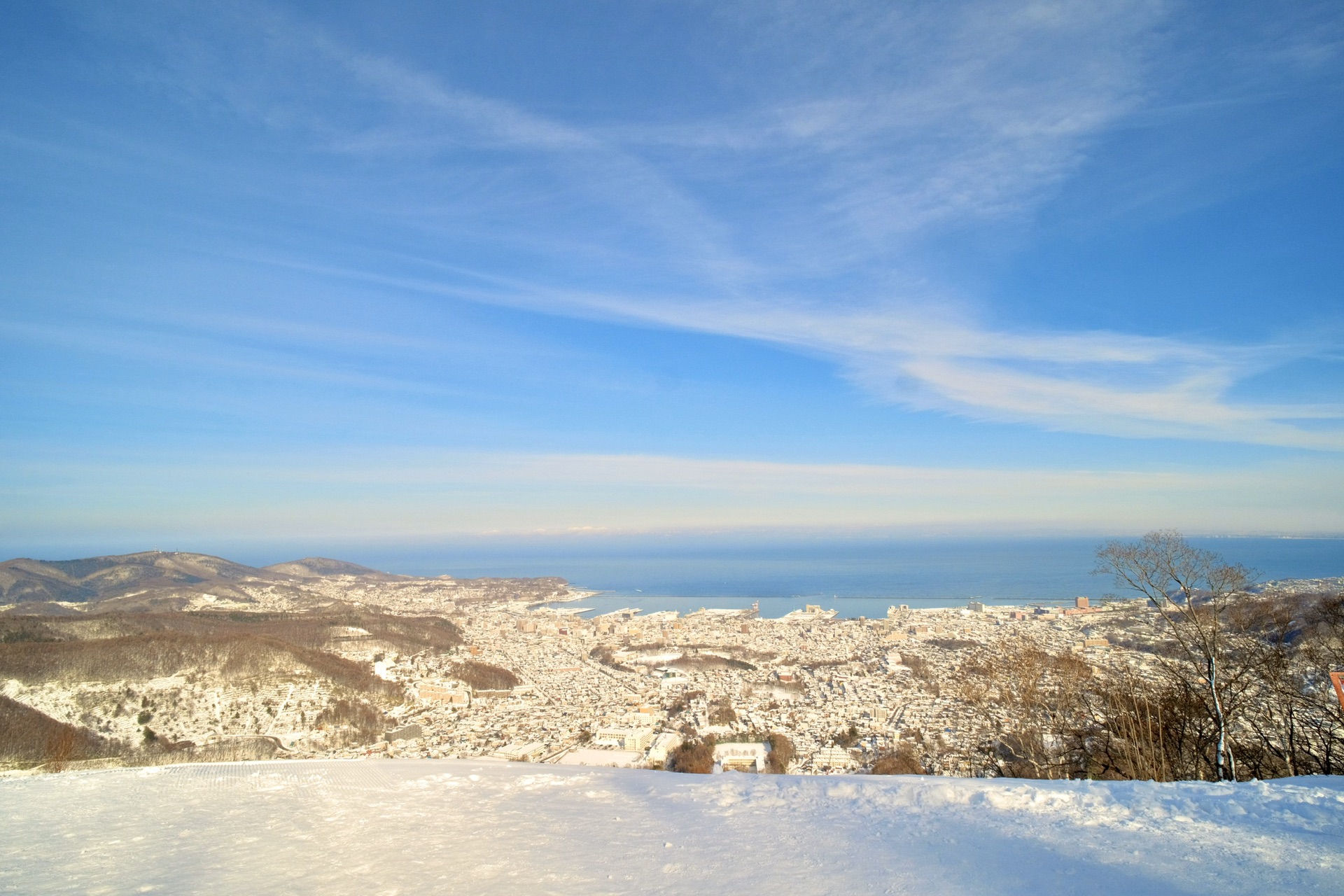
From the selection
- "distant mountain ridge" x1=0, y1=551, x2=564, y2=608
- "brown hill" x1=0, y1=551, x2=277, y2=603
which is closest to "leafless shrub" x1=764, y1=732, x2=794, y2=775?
"distant mountain ridge" x1=0, y1=551, x2=564, y2=608

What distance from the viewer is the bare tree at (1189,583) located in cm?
832

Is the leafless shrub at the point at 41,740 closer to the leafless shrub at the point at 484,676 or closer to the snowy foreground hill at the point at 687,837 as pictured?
the snowy foreground hill at the point at 687,837

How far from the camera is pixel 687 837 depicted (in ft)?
14.2

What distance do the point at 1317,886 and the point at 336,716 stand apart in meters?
16.7

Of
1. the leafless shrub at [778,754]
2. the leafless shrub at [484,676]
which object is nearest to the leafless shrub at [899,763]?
the leafless shrub at [778,754]

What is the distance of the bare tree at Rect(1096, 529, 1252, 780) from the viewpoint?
8320 millimetres

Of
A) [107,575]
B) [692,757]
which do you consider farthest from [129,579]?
[692,757]

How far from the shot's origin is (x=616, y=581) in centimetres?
7225

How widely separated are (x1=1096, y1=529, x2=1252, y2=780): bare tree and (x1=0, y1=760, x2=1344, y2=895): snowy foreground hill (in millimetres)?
4118

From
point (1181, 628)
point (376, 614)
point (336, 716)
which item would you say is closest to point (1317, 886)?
point (1181, 628)

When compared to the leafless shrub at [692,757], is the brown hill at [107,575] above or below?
above

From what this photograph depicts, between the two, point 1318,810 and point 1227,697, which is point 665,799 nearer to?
point 1318,810

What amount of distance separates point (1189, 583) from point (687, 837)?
→ 7673 millimetres

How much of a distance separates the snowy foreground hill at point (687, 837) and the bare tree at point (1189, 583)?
412cm
